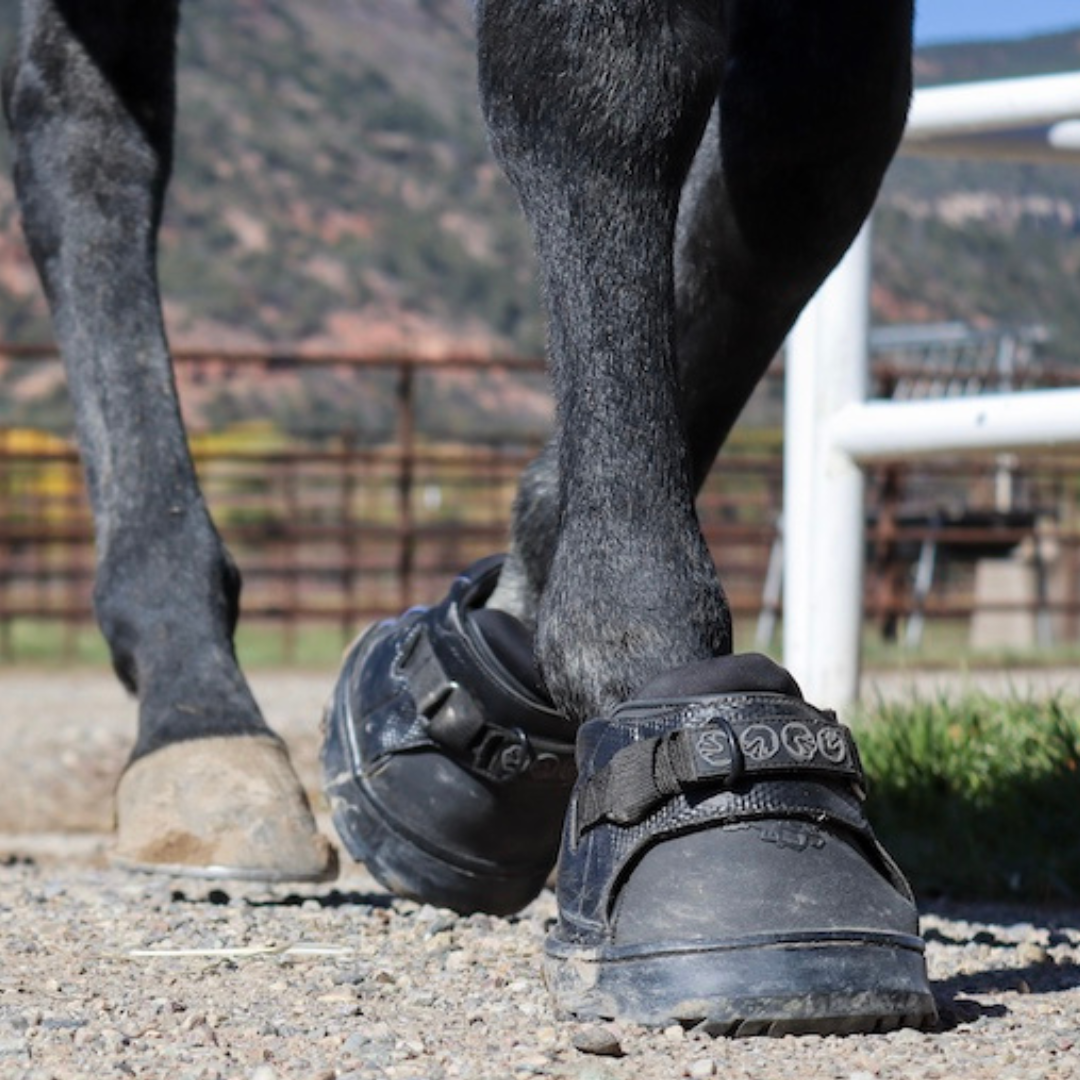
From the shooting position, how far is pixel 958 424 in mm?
2750

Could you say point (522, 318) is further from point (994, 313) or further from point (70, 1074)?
point (70, 1074)

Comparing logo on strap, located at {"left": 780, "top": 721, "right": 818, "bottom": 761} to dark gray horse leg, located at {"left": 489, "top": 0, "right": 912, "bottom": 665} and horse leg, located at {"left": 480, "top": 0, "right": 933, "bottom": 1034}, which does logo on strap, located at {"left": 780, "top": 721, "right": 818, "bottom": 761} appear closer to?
horse leg, located at {"left": 480, "top": 0, "right": 933, "bottom": 1034}

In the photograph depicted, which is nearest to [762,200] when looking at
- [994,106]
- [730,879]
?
[730,879]

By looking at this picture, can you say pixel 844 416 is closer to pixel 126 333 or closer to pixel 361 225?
pixel 126 333

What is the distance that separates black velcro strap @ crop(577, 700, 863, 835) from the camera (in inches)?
54.1

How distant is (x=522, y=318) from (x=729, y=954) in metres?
49.7

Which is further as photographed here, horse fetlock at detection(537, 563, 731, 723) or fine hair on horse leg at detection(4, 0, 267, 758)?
fine hair on horse leg at detection(4, 0, 267, 758)

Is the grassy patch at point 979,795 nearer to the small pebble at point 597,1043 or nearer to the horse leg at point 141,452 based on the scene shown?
the horse leg at point 141,452

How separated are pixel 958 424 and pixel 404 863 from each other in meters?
1.16

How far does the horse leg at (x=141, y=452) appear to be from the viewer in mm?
1976

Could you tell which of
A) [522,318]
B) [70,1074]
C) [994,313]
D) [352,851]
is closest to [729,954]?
[70,1074]

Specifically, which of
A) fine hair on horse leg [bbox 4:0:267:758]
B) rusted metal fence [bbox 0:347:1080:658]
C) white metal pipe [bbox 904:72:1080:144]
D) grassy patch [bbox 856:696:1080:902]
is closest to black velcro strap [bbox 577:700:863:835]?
fine hair on horse leg [bbox 4:0:267:758]

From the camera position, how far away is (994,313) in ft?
176

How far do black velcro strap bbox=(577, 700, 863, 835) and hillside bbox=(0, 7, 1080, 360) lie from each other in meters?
39.6
